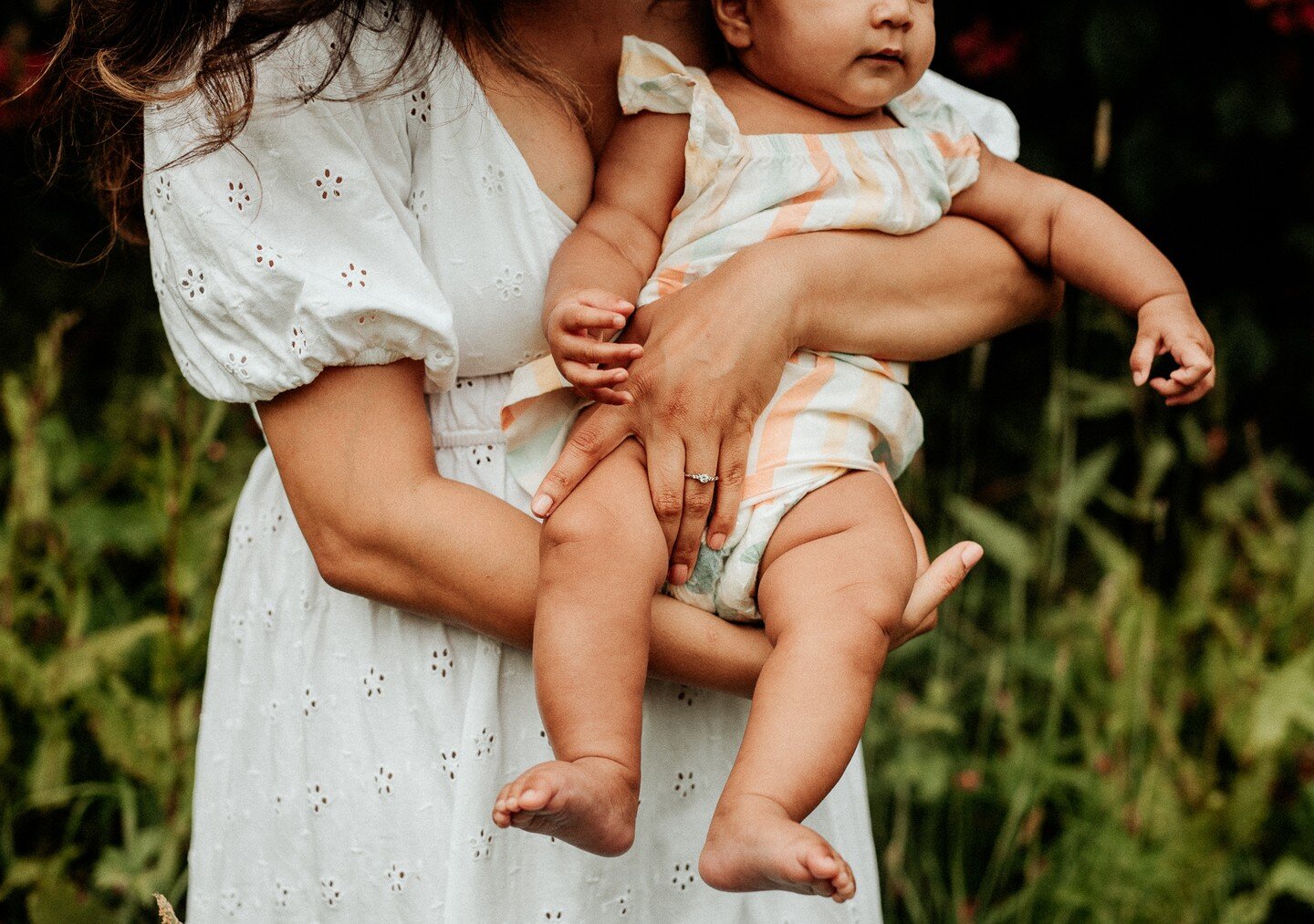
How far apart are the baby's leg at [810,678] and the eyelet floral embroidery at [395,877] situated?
1.21ft

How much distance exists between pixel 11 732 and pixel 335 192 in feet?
5.39

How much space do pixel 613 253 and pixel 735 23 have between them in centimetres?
39

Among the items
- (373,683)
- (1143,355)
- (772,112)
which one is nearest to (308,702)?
(373,683)

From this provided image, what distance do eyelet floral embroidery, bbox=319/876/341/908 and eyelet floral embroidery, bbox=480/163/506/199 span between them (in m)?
0.76

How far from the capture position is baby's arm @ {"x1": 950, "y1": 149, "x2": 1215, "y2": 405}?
4.66 ft

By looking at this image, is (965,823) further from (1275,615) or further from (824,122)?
(824,122)

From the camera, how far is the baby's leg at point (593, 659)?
1.13 m

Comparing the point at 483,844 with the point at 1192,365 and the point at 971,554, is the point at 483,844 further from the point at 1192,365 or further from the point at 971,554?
the point at 1192,365

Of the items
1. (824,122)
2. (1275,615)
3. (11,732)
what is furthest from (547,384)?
(1275,615)

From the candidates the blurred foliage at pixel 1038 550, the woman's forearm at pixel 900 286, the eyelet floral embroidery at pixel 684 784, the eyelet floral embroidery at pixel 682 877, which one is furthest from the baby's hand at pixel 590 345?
the blurred foliage at pixel 1038 550

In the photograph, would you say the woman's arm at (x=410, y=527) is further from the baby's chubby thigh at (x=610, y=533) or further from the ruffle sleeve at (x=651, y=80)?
the ruffle sleeve at (x=651, y=80)

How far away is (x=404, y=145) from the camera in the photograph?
1.36m

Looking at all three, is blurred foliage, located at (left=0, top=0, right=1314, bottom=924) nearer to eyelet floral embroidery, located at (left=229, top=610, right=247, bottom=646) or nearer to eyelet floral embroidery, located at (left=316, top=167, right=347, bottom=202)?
eyelet floral embroidery, located at (left=229, top=610, right=247, bottom=646)

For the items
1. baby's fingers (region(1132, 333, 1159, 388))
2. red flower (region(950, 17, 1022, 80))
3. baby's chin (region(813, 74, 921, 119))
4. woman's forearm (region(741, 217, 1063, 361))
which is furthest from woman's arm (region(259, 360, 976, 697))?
red flower (region(950, 17, 1022, 80))
